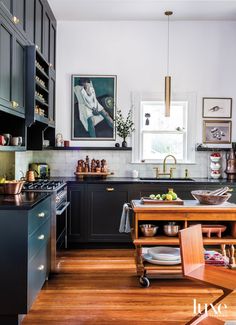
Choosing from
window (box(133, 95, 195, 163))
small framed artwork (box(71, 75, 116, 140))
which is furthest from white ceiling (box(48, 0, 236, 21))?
window (box(133, 95, 195, 163))

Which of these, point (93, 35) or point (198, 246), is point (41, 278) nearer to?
point (198, 246)

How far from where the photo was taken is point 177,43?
605cm

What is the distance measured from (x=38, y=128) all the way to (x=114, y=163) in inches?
55.9

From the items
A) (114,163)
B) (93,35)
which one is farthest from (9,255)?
(93,35)

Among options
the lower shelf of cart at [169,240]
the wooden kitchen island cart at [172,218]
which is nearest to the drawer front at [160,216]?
the wooden kitchen island cart at [172,218]

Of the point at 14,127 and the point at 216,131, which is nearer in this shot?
the point at 14,127

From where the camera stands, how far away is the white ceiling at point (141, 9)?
5312 mm

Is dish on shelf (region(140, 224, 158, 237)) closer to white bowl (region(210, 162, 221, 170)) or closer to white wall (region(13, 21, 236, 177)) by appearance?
white wall (region(13, 21, 236, 177))

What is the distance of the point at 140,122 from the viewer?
6086 mm

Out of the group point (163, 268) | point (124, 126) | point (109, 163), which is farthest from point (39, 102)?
point (163, 268)

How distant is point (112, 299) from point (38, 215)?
1029mm

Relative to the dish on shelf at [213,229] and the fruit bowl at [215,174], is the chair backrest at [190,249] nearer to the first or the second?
the dish on shelf at [213,229]

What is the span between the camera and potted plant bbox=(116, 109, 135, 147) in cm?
596

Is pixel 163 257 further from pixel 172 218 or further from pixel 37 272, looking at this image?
pixel 37 272
